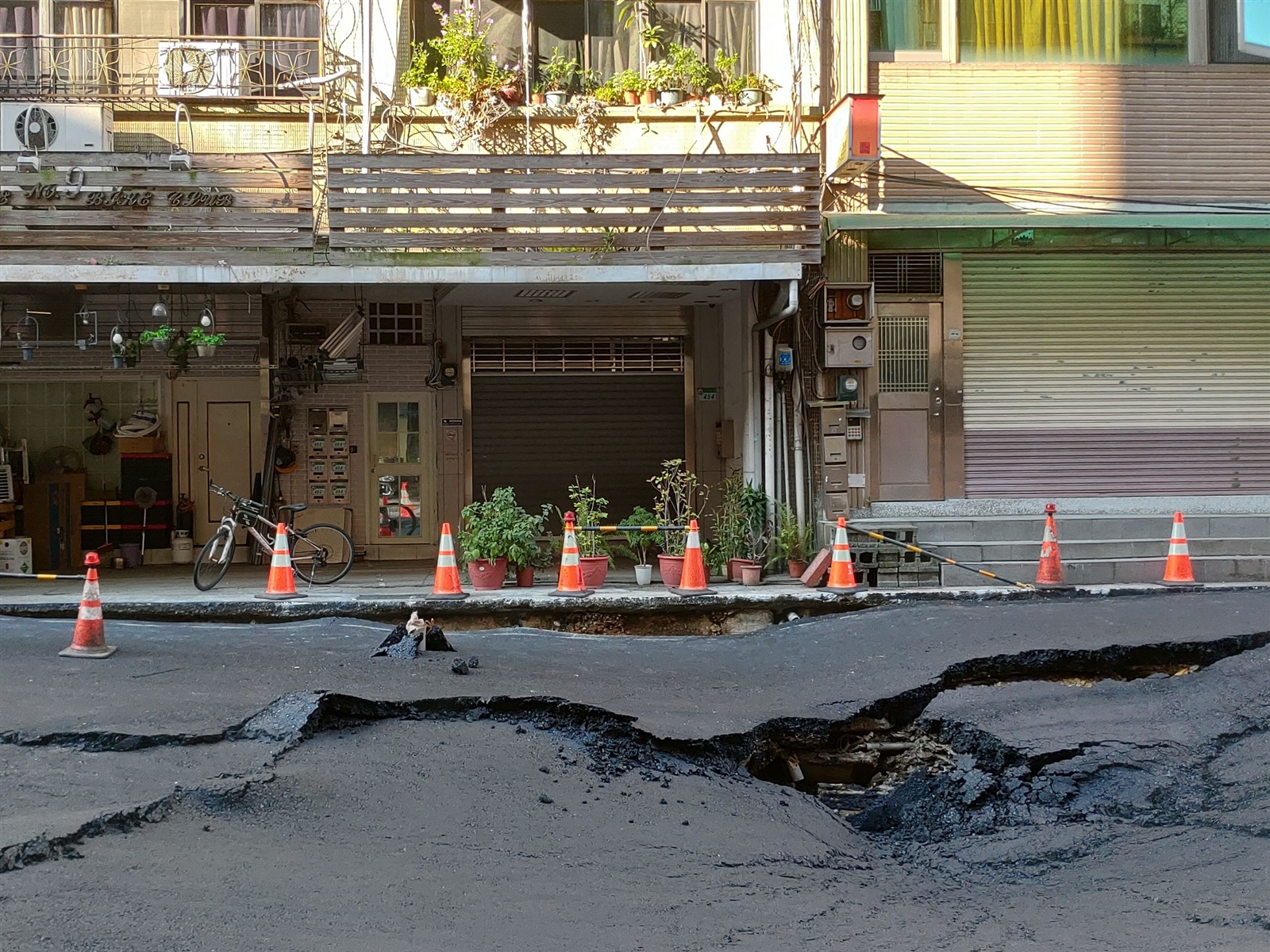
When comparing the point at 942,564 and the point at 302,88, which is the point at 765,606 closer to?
the point at 942,564

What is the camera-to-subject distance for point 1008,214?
Answer: 1395 cm

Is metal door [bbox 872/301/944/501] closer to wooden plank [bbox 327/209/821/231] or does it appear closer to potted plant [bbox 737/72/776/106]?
wooden plank [bbox 327/209/821/231]

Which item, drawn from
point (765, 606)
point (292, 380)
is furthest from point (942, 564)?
point (292, 380)

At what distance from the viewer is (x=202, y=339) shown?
14.7 meters

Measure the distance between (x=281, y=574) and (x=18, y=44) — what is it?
7395 millimetres

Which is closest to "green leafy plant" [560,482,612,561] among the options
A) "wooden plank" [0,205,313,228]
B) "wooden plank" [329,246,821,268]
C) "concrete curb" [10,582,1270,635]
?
"concrete curb" [10,582,1270,635]

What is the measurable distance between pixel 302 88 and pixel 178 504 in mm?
5297

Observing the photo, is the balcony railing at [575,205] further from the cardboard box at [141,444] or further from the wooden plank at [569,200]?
the cardboard box at [141,444]

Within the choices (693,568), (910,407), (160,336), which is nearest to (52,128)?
(160,336)

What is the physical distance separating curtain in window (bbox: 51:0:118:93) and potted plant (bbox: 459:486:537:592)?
668cm

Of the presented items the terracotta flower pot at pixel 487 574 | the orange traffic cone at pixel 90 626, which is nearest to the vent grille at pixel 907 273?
the terracotta flower pot at pixel 487 574

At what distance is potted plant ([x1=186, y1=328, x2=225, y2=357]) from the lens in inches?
579

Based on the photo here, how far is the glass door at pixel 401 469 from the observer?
17000 millimetres

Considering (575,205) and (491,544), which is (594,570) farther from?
(575,205)
